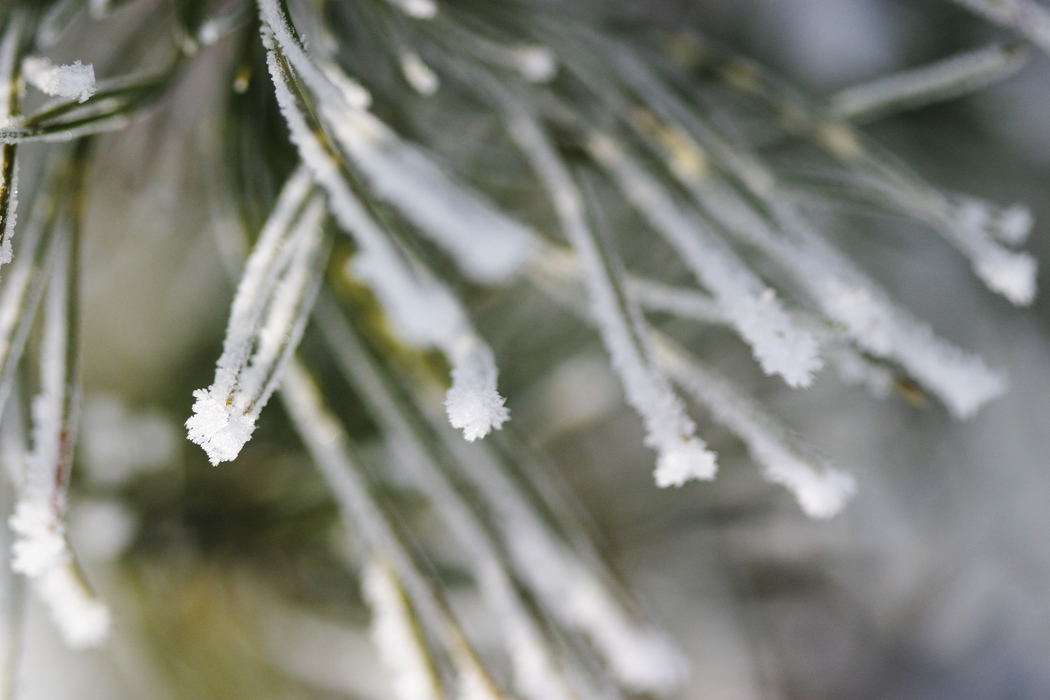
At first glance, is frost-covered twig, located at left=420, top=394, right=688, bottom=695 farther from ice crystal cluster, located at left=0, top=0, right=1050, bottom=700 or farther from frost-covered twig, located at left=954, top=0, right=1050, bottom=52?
frost-covered twig, located at left=954, top=0, right=1050, bottom=52

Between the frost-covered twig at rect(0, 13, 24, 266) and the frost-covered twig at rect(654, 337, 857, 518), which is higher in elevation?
→ the frost-covered twig at rect(0, 13, 24, 266)

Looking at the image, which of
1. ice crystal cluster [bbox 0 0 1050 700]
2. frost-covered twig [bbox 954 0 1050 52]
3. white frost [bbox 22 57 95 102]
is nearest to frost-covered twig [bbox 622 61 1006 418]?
ice crystal cluster [bbox 0 0 1050 700]

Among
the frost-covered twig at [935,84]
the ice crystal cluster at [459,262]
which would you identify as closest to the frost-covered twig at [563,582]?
the ice crystal cluster at [459,262]

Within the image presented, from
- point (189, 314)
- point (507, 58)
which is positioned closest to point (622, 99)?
point (507, 58)

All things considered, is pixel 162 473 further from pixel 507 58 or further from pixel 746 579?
pixel 746 579

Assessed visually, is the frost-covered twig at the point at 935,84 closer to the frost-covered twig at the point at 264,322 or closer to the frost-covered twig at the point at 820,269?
the frost-covered twig at the point at 820,269

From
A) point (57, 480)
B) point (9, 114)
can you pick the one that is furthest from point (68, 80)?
point (57, 480)

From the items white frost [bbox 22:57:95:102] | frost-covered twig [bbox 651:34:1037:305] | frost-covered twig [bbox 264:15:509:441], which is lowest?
frost-covered twig [bbox 264:15:509:441]

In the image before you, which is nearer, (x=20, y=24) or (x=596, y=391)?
(x=20, y=24)
